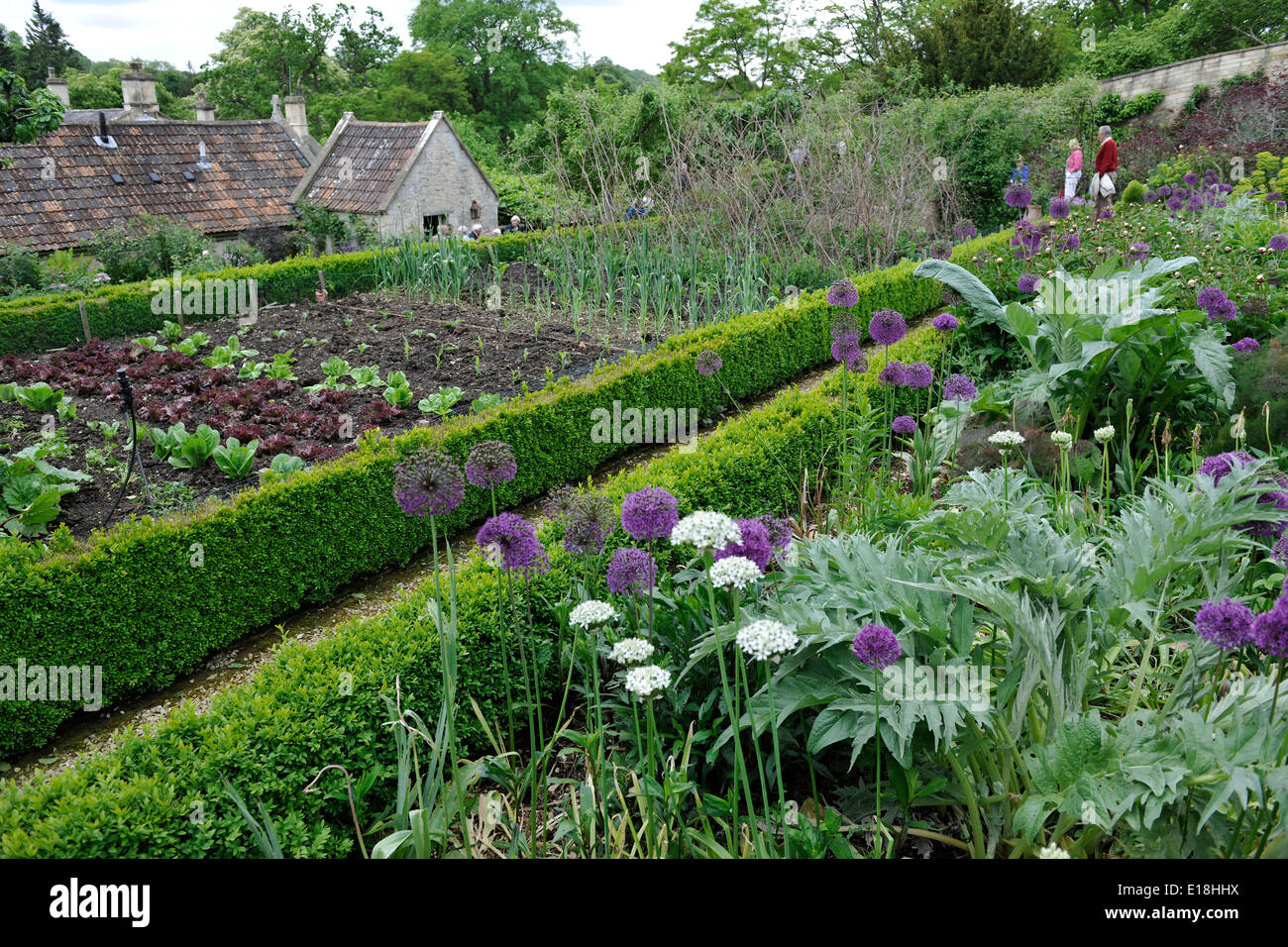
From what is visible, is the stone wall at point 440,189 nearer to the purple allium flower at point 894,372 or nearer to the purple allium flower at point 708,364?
the purple allium flower at point 708,364

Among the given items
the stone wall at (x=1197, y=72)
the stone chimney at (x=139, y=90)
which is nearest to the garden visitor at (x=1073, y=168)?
the stone wall at (x=1197, y=72)

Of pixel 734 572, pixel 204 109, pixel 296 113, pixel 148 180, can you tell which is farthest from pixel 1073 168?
pixel 204 109

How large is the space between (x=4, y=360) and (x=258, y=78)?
39474 millimetres

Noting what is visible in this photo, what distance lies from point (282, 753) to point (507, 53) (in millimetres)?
41890

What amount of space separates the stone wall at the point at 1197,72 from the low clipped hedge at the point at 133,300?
1721 centimetres

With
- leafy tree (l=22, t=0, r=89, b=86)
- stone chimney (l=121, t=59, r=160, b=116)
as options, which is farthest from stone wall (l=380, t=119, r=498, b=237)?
leafy tree (l=22, t=0, r=89, b=86)

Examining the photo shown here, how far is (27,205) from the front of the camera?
15.7 meters

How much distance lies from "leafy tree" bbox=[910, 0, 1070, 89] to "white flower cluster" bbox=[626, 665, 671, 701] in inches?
1081

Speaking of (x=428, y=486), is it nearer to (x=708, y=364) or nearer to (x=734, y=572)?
(x=734, y=572)

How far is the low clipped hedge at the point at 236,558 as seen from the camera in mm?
4039

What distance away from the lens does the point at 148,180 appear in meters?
17.8

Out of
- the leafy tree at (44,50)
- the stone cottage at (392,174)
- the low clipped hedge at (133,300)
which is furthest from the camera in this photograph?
the leafy tree at (44,50)

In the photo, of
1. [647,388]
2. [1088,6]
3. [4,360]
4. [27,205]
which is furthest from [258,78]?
[647,388]

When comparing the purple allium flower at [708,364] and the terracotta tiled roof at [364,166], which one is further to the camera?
the terracotta tiled roof at [364,166]
